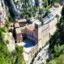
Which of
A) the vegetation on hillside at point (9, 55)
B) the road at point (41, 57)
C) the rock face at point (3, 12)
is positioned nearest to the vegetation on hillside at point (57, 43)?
the road at point (41, 57)

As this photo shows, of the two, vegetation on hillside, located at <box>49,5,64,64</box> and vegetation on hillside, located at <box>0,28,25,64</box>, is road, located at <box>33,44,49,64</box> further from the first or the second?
vegetation on hillside, located at <box>0,28,25,64</box>

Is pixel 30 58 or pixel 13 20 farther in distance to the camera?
pixel 13 20

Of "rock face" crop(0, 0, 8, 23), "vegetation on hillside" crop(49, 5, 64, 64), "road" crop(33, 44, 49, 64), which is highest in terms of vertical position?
"rock face" crop(0, 0, 8, 23)

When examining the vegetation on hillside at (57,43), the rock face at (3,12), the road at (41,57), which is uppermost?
the rock face at (3,12)

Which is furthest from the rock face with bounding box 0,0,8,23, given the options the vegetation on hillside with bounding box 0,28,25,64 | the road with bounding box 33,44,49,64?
the road with bounding box 33,44,49,64

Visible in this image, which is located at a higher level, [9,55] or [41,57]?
[9,55]

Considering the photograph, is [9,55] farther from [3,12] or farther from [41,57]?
[3,12]

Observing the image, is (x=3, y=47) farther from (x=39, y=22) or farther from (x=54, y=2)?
(x=54, y=2)

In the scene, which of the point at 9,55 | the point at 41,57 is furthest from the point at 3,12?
the point at 9,55

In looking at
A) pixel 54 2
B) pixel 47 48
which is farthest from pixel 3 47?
pixel 54 2

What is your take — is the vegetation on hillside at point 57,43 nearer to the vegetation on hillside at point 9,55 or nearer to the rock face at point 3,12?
the vegetation on hillside at point 9,55

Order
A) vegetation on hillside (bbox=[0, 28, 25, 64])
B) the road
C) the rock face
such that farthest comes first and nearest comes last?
the rock face, the road, vegetation on hillside (bbox=[0, 28, 25, 64])
